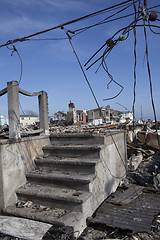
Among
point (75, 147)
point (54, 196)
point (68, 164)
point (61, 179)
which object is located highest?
point (75, 147)

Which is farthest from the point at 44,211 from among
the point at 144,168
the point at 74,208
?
the point at 144,168

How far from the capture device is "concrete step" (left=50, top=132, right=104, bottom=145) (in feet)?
17.1

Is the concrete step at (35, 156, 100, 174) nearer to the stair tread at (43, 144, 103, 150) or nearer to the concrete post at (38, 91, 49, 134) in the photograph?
the stair tread at (43, 144, 103, 150)

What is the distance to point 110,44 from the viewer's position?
3.41 metres

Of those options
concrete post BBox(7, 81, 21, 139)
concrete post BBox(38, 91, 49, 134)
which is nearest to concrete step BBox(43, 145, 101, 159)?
concrete post BBox(38, 91, 49, 134)

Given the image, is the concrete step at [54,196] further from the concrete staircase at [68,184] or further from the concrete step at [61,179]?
the concrete step at [61,179]

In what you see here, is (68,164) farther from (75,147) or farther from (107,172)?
(107,172)

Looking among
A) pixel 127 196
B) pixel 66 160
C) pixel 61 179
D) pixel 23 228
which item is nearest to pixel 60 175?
pixel 61 179

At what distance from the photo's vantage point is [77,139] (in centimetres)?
550

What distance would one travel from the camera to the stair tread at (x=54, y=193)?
390cm

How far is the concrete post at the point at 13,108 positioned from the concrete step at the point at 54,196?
52.3 inches

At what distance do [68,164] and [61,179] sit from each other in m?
0.49

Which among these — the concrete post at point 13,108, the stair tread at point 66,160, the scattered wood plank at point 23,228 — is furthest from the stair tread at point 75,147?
the scattered wood plank at point 23,228

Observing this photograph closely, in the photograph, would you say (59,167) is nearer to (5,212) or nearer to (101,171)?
(101,171)
